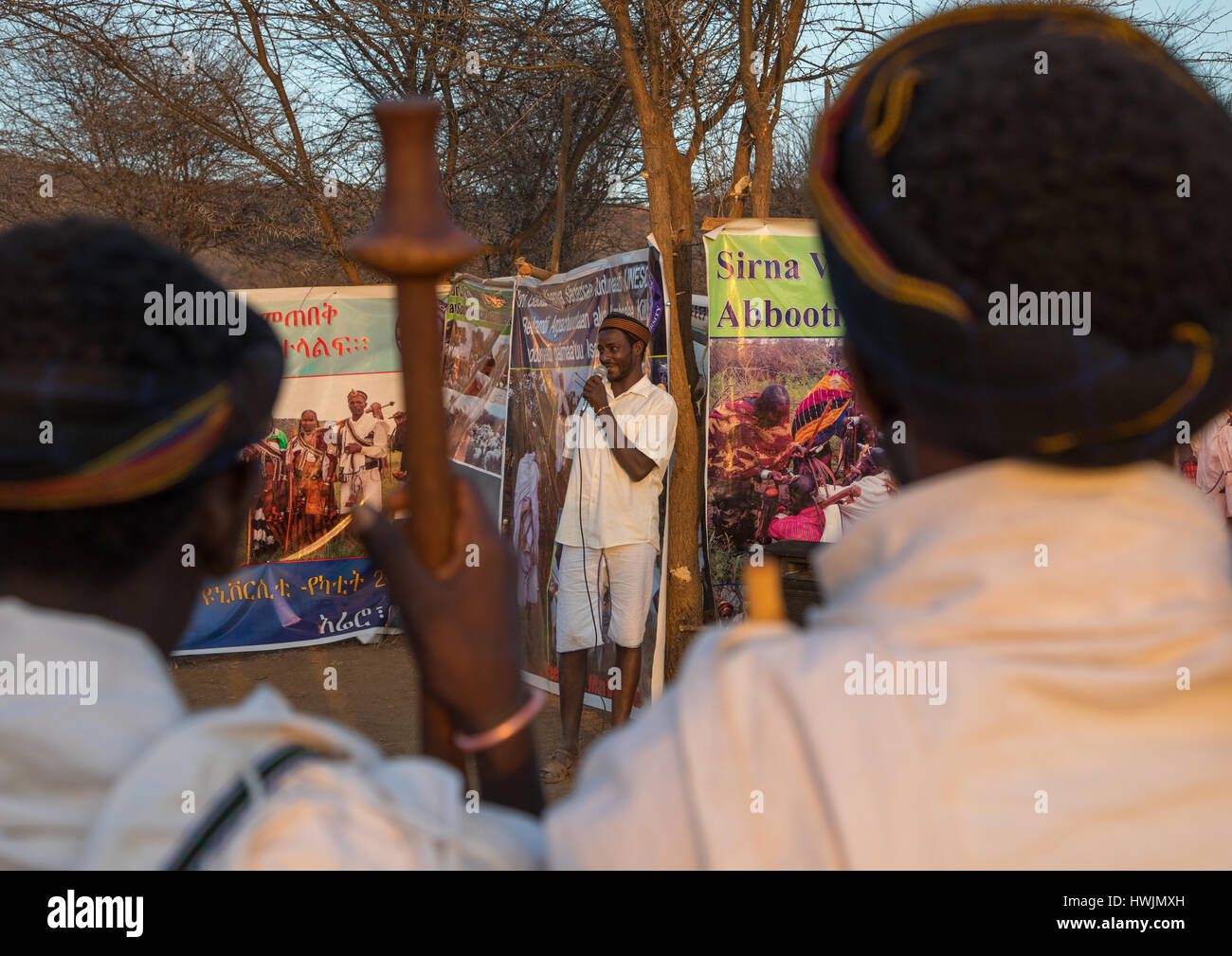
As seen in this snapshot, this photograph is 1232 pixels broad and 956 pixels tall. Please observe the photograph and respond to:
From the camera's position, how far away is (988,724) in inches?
35.5

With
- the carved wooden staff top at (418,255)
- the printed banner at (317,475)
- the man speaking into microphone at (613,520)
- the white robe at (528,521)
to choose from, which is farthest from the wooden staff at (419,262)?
the printed banner at (317,475)

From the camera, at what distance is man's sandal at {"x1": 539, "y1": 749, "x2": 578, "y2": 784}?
19.3 ft

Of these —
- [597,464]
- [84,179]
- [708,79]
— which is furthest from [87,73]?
[597,464]

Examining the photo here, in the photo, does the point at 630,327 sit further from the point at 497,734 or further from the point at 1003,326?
the point at 1003,326

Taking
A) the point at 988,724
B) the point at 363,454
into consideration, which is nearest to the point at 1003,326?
the point at 988,724

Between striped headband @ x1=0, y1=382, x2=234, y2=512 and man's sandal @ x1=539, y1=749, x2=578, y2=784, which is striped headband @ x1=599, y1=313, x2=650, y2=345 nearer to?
man's sandal @ x1=539, y1=749, x2=578, y2=784

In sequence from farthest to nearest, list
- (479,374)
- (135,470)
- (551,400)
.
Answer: (479,374)
(551,400)
(135,470)

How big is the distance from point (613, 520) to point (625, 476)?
0.24 meters

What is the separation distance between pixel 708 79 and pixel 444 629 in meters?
6.70

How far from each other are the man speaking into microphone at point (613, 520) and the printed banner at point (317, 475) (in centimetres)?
329

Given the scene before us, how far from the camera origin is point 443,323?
343 inches

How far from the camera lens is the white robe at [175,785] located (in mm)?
943

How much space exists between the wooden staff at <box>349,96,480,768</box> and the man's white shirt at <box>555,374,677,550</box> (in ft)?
15.5

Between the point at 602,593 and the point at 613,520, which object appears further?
the point at 602,593
